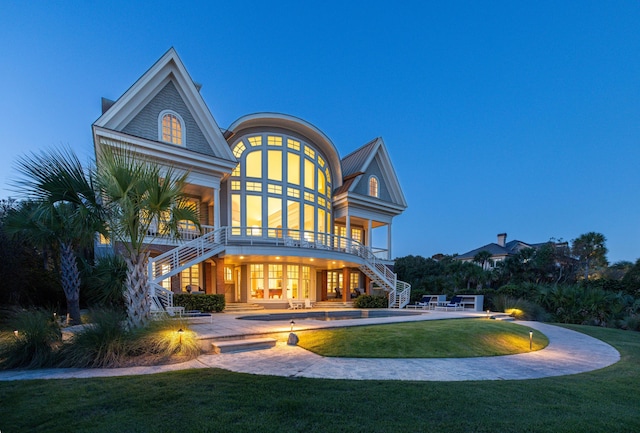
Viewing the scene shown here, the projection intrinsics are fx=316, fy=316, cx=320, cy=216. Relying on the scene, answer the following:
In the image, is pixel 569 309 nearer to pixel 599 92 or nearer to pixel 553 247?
pixel 553 247

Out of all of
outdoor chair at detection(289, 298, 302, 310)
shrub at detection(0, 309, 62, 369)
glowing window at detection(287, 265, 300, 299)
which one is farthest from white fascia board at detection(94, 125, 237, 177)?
shrub at detection(0, 309, 62, 369)

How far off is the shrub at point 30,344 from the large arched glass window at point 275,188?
11403 millimetres

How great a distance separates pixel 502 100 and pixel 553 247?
159 ft

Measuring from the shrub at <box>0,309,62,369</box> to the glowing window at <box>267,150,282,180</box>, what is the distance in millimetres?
14094

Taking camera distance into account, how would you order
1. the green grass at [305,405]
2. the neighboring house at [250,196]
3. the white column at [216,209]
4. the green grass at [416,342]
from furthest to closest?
the white column at [216,209] < the neighboring house at [250,196] < the green grass at [416,342] < the green grass at [305,405]

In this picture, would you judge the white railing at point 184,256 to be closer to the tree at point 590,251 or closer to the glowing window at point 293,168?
the glowing window at point 293,168

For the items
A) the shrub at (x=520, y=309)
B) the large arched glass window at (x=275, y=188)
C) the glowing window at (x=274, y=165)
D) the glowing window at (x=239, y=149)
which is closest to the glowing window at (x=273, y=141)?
the large arched glass window at (x=275, y=188)

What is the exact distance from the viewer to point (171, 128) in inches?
648

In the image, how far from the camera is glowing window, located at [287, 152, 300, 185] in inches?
804

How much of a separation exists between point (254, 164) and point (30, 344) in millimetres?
14226

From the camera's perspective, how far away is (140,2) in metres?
25.3

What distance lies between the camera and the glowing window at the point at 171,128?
16.2 metres

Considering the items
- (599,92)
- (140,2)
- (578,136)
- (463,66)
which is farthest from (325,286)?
(578,136)

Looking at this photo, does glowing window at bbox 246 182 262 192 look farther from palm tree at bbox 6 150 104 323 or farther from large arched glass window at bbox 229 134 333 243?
palm tree at bbox 6 150 104 323
